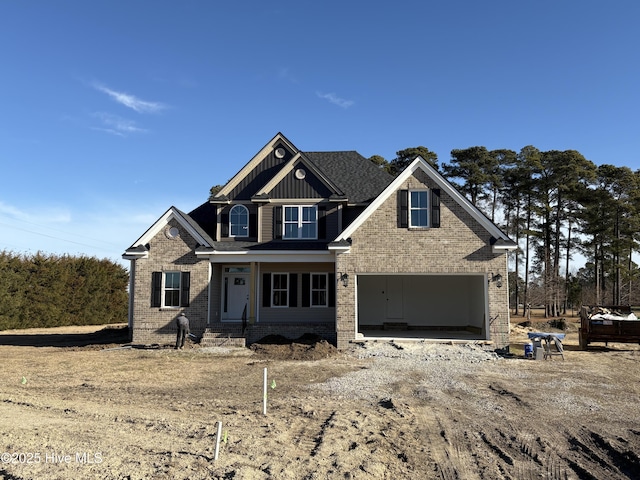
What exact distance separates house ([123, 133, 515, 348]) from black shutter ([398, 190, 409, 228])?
0.04m

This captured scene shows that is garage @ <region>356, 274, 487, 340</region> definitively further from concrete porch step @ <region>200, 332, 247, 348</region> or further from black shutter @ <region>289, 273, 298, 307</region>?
concrete porch step @ <region>200, 332, 247, 348</region>

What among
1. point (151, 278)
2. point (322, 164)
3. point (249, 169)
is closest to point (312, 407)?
point (151, 278)

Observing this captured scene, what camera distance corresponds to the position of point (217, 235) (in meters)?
19.8

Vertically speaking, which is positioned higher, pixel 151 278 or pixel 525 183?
pixel 525 183

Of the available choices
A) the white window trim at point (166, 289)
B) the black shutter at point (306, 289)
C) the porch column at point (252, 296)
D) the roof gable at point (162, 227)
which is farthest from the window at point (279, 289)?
the white window trim at point (166, 289)

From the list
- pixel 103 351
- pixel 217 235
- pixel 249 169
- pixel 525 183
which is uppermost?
pixel 525 183

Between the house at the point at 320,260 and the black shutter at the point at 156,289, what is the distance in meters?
0.04

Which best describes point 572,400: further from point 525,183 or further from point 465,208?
point 525,183

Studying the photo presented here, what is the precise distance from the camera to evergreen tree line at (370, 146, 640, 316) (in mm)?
36094

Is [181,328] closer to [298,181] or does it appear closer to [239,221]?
[239,221]

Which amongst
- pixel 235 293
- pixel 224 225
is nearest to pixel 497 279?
pixel 235 293

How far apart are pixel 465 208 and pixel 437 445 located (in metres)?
11.6

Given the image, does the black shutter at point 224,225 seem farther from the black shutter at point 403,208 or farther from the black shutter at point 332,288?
the black shutter at point 403,208

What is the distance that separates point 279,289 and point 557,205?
28.7 meters
